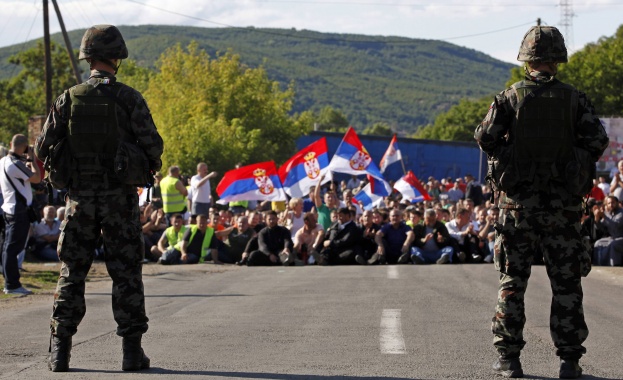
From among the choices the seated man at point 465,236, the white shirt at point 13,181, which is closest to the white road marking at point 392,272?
the seated man at point 465,236

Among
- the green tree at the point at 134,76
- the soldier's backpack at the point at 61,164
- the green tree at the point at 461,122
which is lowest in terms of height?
the green tree at the point at 461,122

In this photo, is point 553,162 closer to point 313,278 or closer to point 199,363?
point 199,363

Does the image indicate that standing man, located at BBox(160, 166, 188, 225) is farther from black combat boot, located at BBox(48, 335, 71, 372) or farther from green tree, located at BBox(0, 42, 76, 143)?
green tree, located at BBox(0, 42, 76, 143)

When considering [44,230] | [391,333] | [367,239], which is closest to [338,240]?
[367,239]

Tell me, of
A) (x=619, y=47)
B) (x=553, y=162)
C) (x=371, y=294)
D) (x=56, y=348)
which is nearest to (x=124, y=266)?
(x=56, y=348)

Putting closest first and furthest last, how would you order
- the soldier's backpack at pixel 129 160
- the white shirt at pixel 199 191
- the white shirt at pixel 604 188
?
the soldier's backpack at pixel 129 160 < the white shirt at pixel 199 191 < the white shirt at pixel 604 188

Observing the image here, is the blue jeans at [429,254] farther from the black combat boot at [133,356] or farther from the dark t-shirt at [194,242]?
the black combat boot at [133,356]

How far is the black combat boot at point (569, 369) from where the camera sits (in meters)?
7.11

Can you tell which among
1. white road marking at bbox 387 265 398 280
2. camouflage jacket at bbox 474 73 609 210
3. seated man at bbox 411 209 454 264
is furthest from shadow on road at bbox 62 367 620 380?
seated man at bbox 411 209 454 264

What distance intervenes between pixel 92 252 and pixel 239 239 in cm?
1597

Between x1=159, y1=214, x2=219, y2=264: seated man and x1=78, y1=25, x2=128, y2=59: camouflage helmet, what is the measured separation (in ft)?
51.0

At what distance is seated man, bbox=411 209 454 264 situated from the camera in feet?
74.5

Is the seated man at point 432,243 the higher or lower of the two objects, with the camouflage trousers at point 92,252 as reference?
lower

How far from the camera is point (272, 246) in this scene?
22.7 meters
